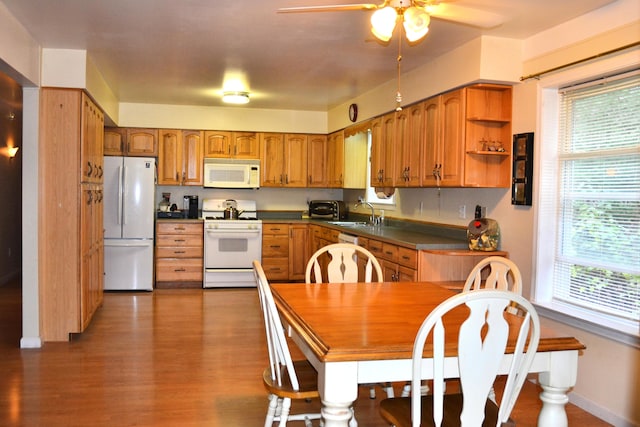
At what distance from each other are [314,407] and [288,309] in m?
0.96

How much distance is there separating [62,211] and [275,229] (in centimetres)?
324

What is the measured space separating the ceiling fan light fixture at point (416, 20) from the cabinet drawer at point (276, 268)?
17.1 ft

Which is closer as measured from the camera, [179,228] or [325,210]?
[179,228]

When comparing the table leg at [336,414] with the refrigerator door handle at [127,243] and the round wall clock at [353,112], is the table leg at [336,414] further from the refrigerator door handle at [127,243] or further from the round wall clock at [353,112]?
the refrigerator door handle at [127,243]

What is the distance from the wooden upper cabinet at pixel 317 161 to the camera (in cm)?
768

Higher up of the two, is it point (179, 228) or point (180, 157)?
point (180, 157)

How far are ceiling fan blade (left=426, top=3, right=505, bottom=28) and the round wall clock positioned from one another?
3120 millimetres

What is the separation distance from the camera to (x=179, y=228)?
709 cm

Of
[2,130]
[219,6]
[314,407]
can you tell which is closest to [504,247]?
[314,407]

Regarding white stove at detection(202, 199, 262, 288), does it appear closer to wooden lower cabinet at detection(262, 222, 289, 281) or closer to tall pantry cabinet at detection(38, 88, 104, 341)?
wooden lower cabinet at detection(262, 222, 289, 281)

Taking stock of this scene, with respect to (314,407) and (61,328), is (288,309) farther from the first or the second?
(61,328)

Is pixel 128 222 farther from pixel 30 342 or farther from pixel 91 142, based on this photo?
pixel 30 342

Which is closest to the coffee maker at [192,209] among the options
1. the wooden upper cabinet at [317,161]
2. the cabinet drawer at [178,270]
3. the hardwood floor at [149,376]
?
the cabinet drawer at [178,270]

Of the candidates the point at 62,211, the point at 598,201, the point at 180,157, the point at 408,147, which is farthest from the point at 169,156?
the point at 598,201
